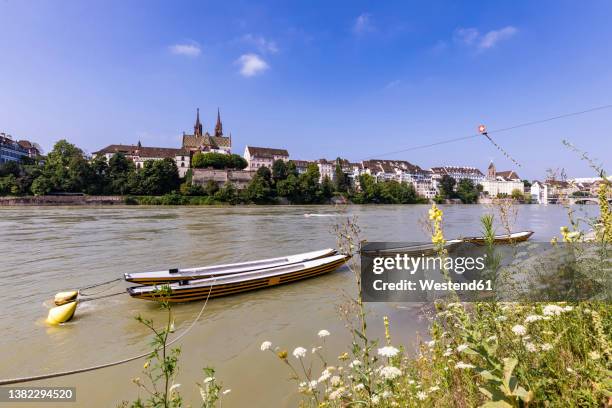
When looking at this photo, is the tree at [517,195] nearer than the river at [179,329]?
Yes

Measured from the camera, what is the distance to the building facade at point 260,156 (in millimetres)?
129750

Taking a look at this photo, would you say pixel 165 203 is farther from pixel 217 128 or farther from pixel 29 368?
pixel 29 368

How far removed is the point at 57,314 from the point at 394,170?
155m

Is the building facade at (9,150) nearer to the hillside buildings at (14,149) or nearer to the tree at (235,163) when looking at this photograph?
the hillside buildings at (14,149)

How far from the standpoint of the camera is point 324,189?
339ft

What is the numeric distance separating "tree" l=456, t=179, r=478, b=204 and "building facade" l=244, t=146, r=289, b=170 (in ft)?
248

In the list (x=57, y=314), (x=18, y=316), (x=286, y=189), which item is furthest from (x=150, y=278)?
(x=286, y=189)

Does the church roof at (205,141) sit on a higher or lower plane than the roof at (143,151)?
higher

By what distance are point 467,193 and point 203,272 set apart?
14861 cm

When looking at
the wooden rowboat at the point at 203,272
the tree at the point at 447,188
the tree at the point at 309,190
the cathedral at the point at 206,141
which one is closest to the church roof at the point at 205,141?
the cathedral at the point at 206,141

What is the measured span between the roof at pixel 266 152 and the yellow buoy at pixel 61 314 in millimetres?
124352

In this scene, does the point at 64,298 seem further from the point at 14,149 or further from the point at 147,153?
the point at 14,149

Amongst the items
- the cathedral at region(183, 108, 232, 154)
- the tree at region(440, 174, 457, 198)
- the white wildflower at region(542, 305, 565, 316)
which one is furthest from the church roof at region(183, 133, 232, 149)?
the white wildflower at region(542, 305, 565, 316)

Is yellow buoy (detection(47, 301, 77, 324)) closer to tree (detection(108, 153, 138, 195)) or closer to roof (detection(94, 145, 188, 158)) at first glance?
tree (detection(108, 153, 138, 195))
